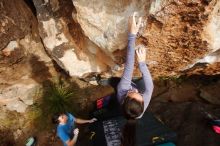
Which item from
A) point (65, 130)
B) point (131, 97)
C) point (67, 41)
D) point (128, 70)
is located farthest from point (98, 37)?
point (131, 97)

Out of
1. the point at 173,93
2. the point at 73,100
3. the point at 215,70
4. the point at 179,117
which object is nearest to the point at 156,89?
the point at 173,93

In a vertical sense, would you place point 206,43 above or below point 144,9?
below

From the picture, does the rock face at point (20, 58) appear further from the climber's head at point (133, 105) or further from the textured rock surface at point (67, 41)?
the climber's head at point (133, 105)

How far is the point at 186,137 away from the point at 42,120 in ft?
11.3

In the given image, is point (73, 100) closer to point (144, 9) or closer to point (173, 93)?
point (173, 93)

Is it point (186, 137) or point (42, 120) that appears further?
point (42, 120)

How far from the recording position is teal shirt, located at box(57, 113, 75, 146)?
502 centimetres

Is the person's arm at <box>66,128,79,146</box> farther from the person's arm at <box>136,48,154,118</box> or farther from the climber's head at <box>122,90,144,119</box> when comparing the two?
the climber's head at <box>122,90,144,119</box>

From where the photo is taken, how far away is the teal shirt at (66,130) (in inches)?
197

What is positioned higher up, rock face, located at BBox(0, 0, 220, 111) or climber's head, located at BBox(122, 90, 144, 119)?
rock face, located at BBox(0, 0, 220, 111)

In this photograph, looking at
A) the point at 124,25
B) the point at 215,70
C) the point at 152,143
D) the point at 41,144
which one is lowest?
the point at 41,144

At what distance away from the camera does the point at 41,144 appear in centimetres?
680

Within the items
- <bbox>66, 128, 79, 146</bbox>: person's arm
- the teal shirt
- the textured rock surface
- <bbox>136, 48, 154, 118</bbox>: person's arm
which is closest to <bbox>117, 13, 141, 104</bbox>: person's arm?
<bbox>136, 48, 154, 118</bbox>: person's arm

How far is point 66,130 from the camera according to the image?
515 cm
